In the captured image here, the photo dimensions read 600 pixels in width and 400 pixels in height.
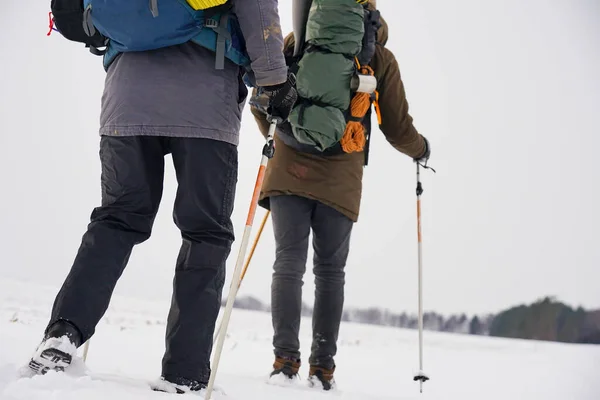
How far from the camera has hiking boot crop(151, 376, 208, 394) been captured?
1.66 m

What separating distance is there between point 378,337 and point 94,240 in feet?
18.7

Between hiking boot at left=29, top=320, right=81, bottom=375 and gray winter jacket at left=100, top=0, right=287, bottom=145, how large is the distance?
676 millimetres

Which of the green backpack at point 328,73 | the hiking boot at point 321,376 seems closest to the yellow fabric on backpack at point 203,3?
the green backpack at point 328,73

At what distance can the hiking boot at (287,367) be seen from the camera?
2.67 metres

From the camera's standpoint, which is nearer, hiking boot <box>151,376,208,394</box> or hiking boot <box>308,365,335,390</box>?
hiking boot <box>151,376,208,394</box>

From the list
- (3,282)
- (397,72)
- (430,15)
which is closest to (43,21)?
(3,282)

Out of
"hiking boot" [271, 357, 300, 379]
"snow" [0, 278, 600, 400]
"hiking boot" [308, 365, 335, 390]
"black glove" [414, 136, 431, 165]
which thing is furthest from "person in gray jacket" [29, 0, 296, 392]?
"black glove" [414, 136, 431, 165]

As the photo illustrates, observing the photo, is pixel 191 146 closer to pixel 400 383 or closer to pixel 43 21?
pixel 400 383

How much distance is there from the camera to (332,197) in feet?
9.64

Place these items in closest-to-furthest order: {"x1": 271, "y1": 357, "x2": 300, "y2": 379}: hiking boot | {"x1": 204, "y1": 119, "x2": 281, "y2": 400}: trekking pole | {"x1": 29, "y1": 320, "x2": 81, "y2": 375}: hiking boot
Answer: {"x1": 29, "y1": 320, "x2": 81, "y2": 375}: hiking boot, {"x1": 204, "y1": 119, "x2": 281, "y2": 400}: trekking pole, {"x1": 271, "y1": 357, "x2": 300, "y2": 379}: hiking boot

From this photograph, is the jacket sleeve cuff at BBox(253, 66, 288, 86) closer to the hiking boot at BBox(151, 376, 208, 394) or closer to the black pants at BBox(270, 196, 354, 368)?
the hiking boot at BBox(151, 376, 208, 394)

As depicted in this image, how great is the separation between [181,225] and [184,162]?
0.22m

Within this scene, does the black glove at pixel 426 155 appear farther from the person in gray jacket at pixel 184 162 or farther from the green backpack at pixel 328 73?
the person in gray jacket at pixel 184 162

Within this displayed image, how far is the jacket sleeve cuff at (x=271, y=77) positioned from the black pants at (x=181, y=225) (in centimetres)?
26
